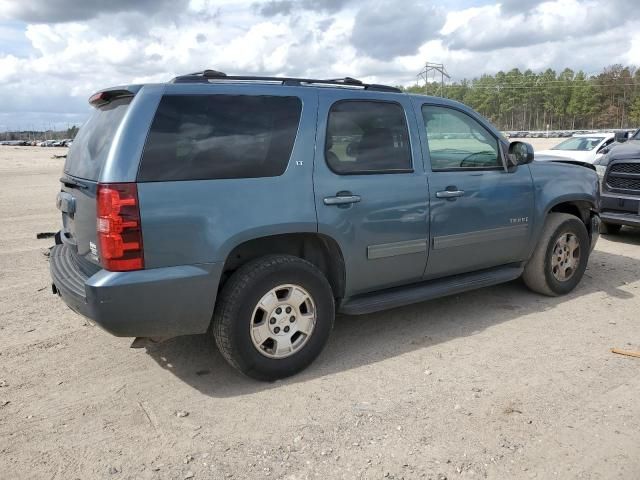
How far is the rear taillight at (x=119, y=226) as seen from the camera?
10.4ft

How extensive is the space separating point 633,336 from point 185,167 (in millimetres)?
3769

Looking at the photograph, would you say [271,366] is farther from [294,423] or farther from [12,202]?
[12,202]

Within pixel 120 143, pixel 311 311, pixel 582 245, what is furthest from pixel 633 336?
pixel 120 143

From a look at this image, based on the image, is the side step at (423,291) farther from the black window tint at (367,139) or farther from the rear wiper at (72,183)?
the rear wiper at (72,183)

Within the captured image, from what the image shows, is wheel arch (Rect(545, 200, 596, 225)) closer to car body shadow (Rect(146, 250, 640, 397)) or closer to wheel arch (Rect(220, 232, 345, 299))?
car body shadow (Rect(146, 250, 640, 397))

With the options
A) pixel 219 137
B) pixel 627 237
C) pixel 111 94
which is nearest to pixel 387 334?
pixel 219 137

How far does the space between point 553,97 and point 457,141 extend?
138 m

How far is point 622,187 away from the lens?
8.11 meters

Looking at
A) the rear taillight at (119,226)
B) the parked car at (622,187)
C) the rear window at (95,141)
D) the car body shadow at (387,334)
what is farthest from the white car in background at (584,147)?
the rear taillight at (119,226)

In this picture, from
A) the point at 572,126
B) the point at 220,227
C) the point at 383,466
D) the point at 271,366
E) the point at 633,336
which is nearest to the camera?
the point at 383,466

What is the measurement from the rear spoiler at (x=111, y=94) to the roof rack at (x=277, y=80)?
27 centimetres

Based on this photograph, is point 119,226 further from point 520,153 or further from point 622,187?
point 622,187

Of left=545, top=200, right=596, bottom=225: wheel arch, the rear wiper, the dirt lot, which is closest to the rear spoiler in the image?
the rear wiper

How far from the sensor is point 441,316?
5.07m
